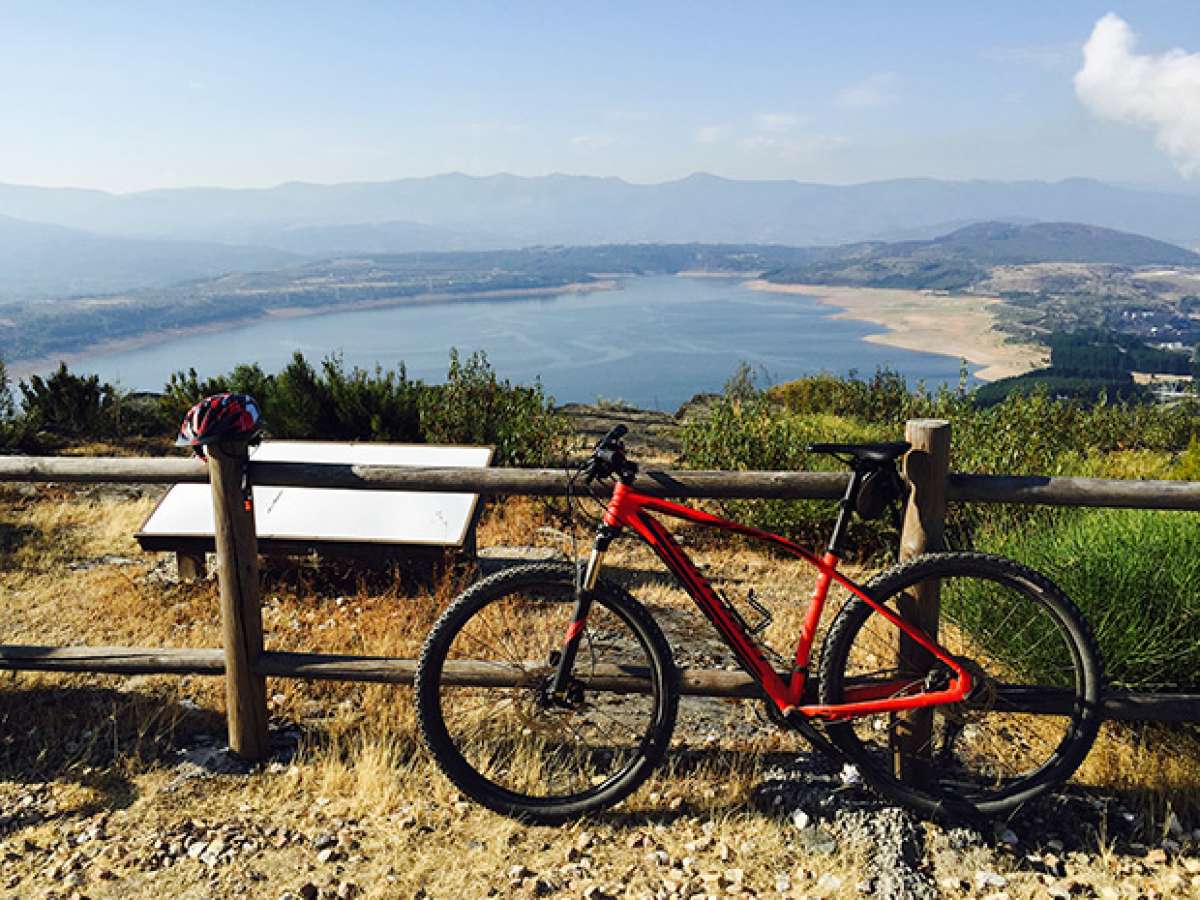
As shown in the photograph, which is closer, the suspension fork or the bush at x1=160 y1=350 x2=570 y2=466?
the suspension fork

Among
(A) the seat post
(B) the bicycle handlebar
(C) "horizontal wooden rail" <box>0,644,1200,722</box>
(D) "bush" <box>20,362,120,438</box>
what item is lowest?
(D) "bush" <box>20,362,120,438</box>

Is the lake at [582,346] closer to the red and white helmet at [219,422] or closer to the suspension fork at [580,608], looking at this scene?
the red and white helmet at [219,422]

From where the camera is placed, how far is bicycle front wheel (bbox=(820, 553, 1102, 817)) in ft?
9.59

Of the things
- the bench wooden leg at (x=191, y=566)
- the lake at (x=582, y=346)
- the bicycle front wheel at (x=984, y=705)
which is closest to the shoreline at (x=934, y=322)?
the lake at (x=582, y=346)

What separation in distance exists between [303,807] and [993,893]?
2.51 metres

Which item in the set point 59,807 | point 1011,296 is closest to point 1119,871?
point 59,807

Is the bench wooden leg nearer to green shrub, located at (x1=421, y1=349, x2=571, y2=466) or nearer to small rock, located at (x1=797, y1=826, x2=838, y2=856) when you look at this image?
green shrub, located at (x1=421, y1=349, x2=571, y2=466)

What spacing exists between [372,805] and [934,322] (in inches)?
5470

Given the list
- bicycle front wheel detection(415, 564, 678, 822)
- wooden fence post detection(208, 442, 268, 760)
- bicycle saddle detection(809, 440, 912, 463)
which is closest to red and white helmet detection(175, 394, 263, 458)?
wooden fence post detection(208, 442, 268, 760)

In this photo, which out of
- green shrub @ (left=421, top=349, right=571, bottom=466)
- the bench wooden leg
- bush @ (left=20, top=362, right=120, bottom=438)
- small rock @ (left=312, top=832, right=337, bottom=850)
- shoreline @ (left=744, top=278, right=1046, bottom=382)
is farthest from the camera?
shoreline @ (left=744, top=278, right=1046, bottom=382)

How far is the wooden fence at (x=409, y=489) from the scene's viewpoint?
9.80 feet

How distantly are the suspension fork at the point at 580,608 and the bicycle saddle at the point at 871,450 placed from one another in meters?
0.77

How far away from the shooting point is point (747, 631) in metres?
3.11

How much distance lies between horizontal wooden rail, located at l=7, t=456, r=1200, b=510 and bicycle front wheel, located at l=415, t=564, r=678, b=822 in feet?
1.31
